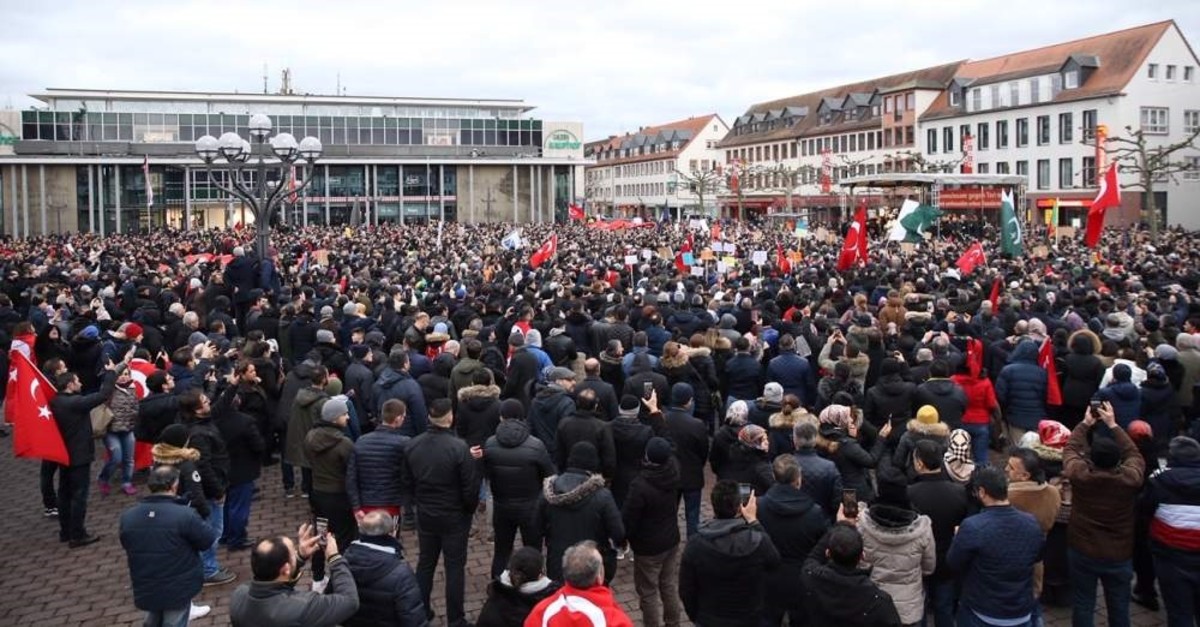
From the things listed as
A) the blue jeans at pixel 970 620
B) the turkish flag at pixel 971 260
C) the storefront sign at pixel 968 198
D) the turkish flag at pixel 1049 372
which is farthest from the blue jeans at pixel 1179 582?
the storefront sign at pixel 968 198

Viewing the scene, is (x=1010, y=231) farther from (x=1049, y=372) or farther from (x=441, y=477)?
(x=441, y=477)

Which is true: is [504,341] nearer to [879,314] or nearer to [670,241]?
[879,314]

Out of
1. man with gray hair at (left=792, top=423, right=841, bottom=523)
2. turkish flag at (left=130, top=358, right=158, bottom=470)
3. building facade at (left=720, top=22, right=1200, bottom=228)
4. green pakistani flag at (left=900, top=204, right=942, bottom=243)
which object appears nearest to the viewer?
man with gray hair at (left=792, top=423, right=841, bottom=523)

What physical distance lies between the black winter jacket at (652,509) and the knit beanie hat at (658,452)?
0.05 meters

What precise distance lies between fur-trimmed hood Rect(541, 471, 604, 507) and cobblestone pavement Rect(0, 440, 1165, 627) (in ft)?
5.71

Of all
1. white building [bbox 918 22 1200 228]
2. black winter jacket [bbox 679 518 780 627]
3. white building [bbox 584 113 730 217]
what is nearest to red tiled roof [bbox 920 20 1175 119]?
white building [bbox 918 22 1200 228]

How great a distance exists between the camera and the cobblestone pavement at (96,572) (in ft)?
24.5

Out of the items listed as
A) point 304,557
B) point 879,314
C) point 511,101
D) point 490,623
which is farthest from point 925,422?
point 511,101

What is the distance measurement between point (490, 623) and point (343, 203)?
7377cm

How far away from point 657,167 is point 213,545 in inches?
3953

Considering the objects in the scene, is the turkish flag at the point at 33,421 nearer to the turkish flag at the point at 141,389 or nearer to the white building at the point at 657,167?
the turkish flag at the point at 141,389

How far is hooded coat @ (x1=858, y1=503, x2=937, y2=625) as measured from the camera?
5613 millimetres

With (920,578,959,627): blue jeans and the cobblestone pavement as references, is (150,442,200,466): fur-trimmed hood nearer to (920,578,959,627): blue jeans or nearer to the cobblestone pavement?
the cobblestone pavement

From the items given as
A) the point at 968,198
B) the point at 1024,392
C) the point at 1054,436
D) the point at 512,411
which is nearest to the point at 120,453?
the point at 512,411
